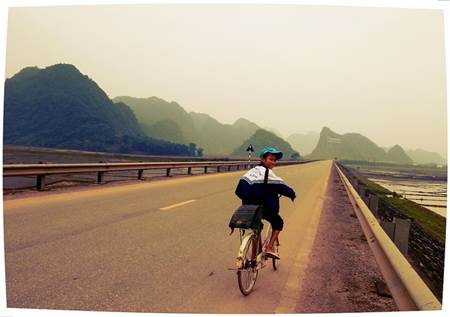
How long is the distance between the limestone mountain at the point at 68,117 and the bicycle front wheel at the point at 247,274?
117555 millimetres

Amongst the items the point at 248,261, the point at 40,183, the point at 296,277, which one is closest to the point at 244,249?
the point at 248,261

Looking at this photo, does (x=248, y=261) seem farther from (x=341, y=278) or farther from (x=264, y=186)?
(x=341, y=278)

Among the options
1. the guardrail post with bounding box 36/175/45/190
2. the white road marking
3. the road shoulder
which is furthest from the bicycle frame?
the guardrail post with bounding box 36/175/45/190

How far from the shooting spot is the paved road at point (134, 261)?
12.6 ft

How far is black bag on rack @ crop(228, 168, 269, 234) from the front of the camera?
405 cm

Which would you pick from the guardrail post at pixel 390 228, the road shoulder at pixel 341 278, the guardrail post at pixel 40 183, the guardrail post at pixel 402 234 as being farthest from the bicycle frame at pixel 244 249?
the guardrail post at pixel 40 183

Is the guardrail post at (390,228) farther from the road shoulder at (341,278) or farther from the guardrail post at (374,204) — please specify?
the guardrail post at (374,204)

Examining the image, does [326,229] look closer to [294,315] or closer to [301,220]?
[301,220]

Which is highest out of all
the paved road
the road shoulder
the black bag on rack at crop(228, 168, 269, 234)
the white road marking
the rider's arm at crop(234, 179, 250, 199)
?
the rider's arm at crop(234, 179, 250, 199)

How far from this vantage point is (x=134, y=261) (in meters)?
5.12

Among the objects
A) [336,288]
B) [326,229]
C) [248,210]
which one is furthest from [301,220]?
[248,210]

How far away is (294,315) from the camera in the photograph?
368cm

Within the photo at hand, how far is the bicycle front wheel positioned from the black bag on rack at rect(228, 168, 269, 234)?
0.24 meters

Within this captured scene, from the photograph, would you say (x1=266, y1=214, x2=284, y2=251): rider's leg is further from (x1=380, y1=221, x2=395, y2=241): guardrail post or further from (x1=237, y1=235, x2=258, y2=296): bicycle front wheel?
(x1=380, y1=221, x2=395, y2=241): guardrail post
